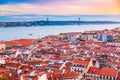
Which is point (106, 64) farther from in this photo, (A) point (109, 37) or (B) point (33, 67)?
(A) point (109, 37)

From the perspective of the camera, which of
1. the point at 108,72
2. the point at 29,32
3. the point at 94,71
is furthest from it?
the point at 29,32

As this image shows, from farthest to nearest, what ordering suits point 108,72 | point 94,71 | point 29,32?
1. point 29,32
2. point 94,71
3. point 108,72

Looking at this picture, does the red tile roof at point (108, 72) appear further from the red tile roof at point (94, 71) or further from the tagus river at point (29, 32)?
the tagus river at point (29, 32)

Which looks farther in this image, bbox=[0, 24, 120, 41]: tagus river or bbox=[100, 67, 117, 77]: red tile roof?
bbox=[0, 24, 120, 41]: tagus river

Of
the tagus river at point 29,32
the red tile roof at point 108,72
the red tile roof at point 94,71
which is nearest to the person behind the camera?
the red tile roof at point 108,72

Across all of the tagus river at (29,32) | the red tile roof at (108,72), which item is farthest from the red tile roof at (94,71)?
the tagus river at (29,32)

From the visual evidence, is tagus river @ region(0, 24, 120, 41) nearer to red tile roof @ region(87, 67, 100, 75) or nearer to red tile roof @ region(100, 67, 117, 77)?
red tile roof @ region(87, 67, 100, 75)

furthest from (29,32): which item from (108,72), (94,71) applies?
(108,72)

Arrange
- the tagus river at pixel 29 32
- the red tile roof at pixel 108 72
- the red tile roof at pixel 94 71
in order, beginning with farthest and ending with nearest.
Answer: the tagus river at pixel 29 32
the red tile roof at pixel 94 71
the red tile roof at pixel 108 72

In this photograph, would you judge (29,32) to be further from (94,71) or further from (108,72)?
(108,72)

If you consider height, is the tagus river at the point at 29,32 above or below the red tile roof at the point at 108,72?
below

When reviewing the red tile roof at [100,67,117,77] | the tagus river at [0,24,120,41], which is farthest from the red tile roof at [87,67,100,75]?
the tagus river at [0,24,120,41]

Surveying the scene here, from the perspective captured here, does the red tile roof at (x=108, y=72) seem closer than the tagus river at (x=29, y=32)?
Yes
